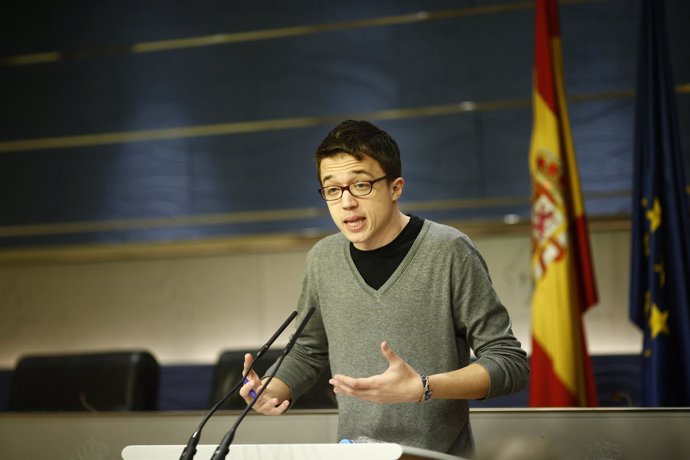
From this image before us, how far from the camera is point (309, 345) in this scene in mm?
1846

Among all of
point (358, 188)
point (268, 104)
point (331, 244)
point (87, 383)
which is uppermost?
point (268, 104)

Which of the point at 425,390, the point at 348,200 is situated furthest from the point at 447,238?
the point at 425,390

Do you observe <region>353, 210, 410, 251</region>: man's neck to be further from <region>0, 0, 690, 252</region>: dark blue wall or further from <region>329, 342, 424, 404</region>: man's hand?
<region>0, 0, 690, 252</region>: dark blue wall

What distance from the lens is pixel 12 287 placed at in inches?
170

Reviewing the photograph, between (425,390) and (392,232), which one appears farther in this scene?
(392,232)

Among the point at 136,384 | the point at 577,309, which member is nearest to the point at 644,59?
the point at 577,309

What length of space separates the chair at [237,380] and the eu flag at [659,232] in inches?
50.5

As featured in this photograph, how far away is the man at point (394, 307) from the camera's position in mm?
1646

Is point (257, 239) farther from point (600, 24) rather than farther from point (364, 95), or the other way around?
point (600, 24)

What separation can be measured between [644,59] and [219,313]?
7.80 feet

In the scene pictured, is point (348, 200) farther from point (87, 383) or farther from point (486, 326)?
point (87, 383)

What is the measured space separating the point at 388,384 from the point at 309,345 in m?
0.52

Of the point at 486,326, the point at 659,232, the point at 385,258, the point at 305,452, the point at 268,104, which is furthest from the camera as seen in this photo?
the point at 268,104

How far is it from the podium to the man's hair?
62cm
